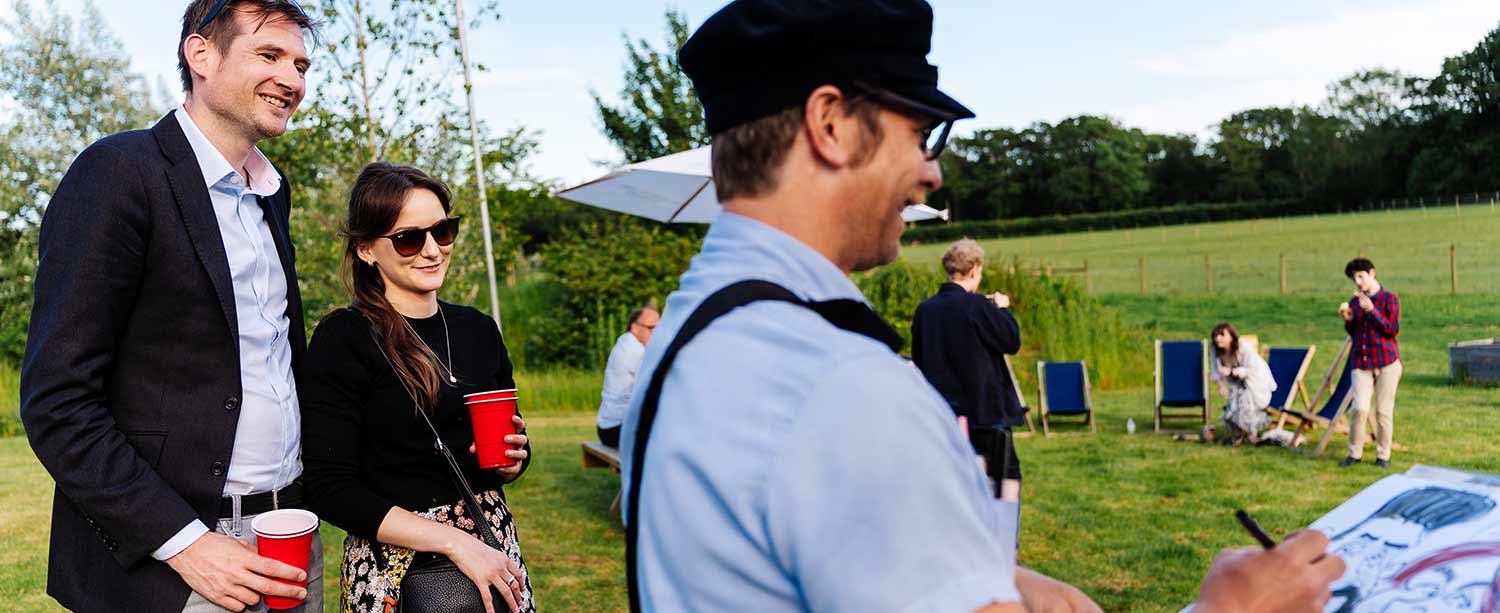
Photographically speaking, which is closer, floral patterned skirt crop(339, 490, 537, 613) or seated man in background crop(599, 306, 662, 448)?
floral patterned skirt crop(339, 490, 537, 613)

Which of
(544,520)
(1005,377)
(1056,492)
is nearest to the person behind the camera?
(1005,377)

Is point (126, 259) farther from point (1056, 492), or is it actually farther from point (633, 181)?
point (1056, 492)

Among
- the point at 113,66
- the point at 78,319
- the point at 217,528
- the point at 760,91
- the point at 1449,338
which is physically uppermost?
the point at 113,66

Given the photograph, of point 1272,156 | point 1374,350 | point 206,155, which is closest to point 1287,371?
point 1374,350

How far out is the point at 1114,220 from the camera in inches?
2335

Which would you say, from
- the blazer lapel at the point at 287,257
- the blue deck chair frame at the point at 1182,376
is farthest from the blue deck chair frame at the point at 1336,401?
the blazer lapel at the point at 287,257

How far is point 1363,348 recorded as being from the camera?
9531 mm

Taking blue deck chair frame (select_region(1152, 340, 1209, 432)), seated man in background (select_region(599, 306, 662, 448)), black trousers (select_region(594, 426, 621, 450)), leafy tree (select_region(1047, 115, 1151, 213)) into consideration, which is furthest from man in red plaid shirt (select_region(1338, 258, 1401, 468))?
leafy tree (select_region(1047, 115, 1151, 213))

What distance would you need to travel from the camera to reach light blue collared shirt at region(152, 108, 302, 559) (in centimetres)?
221

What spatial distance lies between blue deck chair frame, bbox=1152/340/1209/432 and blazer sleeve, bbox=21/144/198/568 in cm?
1209

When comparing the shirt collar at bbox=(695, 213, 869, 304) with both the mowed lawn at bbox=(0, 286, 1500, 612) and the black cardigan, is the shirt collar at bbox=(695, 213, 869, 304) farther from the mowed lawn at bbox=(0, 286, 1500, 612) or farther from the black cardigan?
the mowed lawn at bbox=(0, 286, 1500, 612)

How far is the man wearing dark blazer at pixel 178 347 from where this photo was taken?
1.95 meters

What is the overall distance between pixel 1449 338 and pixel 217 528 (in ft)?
76.2

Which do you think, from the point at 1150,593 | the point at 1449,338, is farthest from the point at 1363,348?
the point at 1449,338
